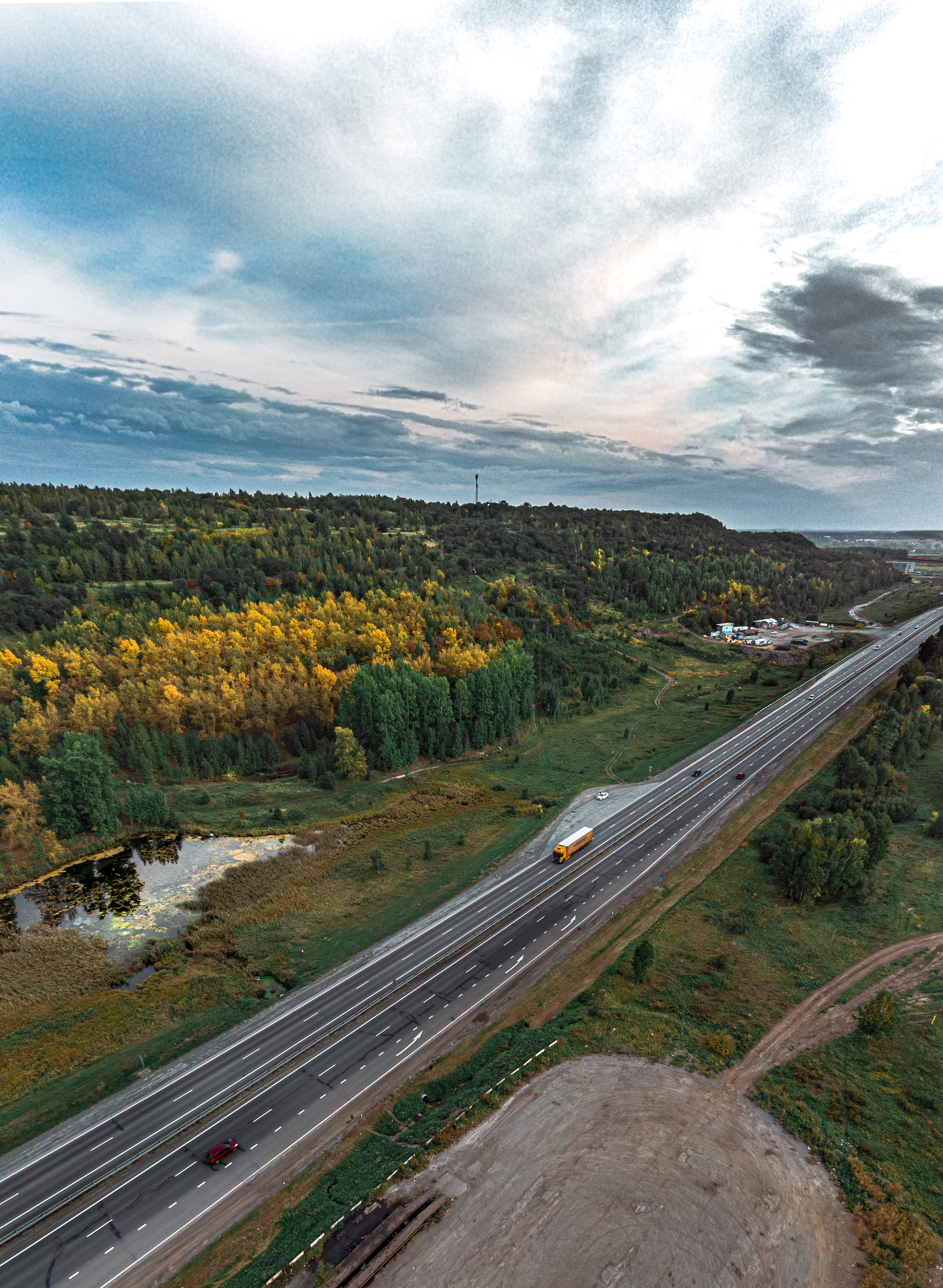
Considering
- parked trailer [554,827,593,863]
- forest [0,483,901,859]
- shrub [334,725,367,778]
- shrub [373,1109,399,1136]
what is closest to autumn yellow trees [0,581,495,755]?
forest [0,483,901,859]

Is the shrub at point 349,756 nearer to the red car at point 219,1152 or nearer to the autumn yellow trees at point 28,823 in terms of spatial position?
the autumn yellow trees at point 28,823

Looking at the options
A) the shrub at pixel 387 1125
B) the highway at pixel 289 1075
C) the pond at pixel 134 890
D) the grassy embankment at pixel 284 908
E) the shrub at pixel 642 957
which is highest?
the shrub at pixel 642 957

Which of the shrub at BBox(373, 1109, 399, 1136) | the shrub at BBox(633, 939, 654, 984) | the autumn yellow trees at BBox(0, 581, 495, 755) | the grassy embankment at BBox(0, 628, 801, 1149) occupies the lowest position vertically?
the grassy embankment at BBox(0, 628, 801, 1149)

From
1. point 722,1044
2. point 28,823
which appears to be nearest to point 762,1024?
point 722,1044

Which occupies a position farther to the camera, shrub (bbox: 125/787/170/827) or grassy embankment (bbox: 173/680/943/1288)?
shrub (bbox: 125/787/170/827)

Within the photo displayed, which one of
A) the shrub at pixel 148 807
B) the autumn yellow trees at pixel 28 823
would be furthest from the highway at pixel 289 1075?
the autumn yellow trees at pixel 28 823

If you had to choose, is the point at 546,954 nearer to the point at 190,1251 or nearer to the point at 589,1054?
the point at 589,1054

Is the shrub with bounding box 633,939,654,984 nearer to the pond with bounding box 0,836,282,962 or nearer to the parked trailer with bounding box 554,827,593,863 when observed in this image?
the parked trailer with bounding box 554,827,593,863

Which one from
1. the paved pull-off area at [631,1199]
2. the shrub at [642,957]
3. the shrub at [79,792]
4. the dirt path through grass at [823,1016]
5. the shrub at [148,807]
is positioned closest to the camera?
the paved pull-off area at [631,1199]
